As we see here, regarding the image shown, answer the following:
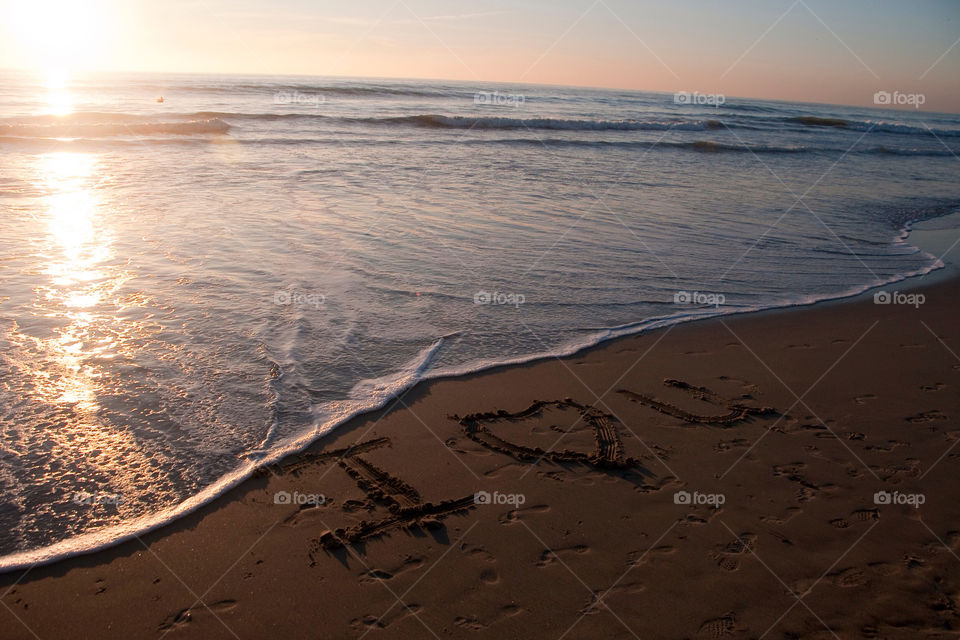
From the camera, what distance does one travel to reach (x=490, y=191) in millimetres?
13758

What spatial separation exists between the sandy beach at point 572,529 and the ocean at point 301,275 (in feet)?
1.54

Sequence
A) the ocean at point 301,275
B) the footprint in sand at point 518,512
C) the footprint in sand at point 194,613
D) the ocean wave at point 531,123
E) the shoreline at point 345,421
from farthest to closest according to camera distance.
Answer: the ocean wave at point 531,123, the ocean at point 301,275, the footprint in sand at point 518,512, the shoreline at point 345,421, the footprint in sand at point 194,613

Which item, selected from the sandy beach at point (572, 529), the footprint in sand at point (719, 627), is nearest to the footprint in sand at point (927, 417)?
the sandy beach at point (572, 529)

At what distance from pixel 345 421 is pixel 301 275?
11.5 ft

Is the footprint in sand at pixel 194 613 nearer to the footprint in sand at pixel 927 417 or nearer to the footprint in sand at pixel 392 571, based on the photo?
the footprint in sand at pixel 392 571

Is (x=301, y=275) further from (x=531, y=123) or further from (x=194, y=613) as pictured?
(x=531, y=123)

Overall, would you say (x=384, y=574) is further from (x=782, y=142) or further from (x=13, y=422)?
(x=782, y=142)

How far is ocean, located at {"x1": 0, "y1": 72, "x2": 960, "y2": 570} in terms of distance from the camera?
4.48 metres

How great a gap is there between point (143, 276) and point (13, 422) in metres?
3.36

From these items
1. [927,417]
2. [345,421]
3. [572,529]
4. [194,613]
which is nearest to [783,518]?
[572,529]

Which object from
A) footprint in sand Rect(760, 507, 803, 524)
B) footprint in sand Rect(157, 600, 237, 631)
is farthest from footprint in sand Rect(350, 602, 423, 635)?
footprint in sand Rect(760, 507, 803, 524)

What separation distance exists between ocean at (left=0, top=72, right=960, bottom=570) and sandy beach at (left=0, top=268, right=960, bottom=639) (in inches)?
18.5

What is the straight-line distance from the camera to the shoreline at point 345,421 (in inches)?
139

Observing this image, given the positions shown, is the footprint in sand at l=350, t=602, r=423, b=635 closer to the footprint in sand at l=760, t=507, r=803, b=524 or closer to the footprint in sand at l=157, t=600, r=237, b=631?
the footprint in sand at l=157, t=600, r=237, b=631
